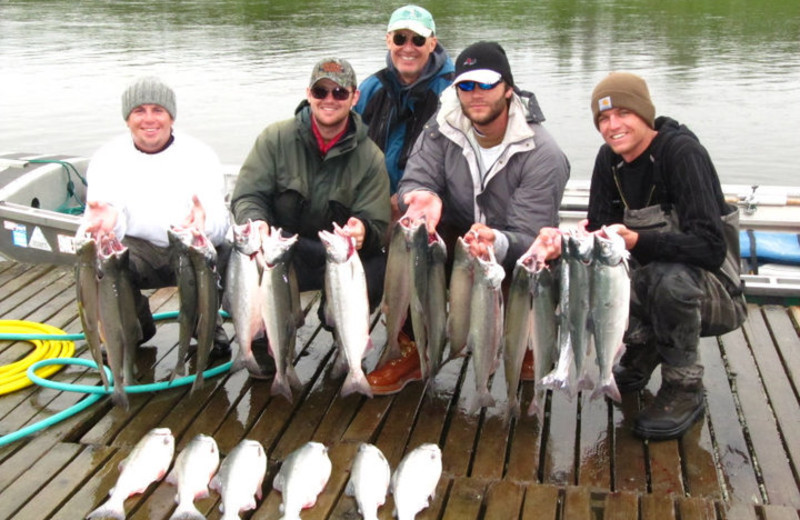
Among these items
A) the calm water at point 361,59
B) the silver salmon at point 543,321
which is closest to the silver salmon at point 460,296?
the silver salmon at point 543,321

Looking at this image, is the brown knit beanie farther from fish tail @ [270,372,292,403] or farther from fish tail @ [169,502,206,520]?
fish tail @ [169,502,206,520]

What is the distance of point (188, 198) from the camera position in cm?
460

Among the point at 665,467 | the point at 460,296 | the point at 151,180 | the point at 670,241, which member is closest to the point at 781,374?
the point at 665,467

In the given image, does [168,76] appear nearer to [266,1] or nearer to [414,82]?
[266,1]

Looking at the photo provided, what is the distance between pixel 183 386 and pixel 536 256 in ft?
6.95

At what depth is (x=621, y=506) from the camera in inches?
137

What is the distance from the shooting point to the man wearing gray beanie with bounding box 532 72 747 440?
380 centimetres

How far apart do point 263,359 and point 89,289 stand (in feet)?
3.81

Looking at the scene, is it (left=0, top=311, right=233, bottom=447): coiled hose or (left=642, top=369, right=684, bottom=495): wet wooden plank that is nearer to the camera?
(left=642, top=369, right=684, bottom=495): wet wooden plank

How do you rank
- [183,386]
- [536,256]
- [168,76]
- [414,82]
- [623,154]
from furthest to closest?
[168,76] → [414,82] → [183,386] → [623,154] → [536,256]

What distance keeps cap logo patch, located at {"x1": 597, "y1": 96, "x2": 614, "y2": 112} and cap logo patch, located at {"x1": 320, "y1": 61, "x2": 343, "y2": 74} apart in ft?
4.42

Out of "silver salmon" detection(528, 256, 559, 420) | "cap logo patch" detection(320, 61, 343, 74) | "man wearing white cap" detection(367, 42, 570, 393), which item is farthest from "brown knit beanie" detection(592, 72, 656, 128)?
"cap logo patch" detection(320, 61, 343, 74)

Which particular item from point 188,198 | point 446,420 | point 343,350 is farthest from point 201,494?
point 188,198

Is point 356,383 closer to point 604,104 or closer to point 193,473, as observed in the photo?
point 193,473
